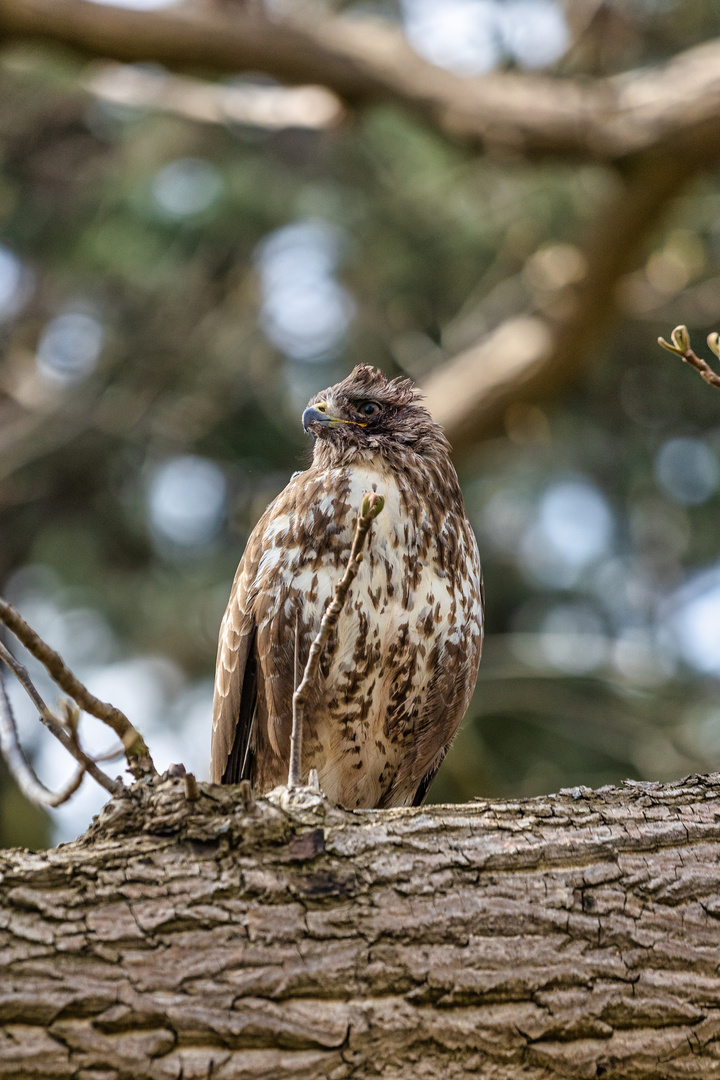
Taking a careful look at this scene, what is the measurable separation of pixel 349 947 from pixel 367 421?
223 cm

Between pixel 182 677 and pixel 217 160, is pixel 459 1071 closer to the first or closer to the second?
pixel 182 677

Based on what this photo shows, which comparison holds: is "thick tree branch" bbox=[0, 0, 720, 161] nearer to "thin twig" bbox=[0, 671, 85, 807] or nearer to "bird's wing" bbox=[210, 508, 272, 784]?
"bird's wing" bbox=[210, 508, 272, 784]

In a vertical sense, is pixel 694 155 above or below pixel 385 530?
above

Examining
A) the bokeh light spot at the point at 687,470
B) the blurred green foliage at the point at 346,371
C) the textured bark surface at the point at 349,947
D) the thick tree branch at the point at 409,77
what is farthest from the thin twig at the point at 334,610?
the bokeh light spot at the point at 687,470

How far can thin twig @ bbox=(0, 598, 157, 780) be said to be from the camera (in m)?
2.17

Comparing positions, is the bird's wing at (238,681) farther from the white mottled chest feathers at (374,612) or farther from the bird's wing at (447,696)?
the bird's wing at (447,696)

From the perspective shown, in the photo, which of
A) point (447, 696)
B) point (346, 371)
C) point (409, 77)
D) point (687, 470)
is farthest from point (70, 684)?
point (687, 470)

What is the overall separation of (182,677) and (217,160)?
4.41 m

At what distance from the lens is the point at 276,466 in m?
9.33

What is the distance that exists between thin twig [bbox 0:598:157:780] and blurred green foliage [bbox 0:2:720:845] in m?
5.48

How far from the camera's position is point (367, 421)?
421 cm

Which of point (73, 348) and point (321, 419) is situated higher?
point (73, 348)

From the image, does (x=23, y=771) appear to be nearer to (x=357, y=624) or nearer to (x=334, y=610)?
(x=334, y=610)

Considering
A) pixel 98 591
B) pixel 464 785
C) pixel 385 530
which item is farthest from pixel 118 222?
pixel 385 530
